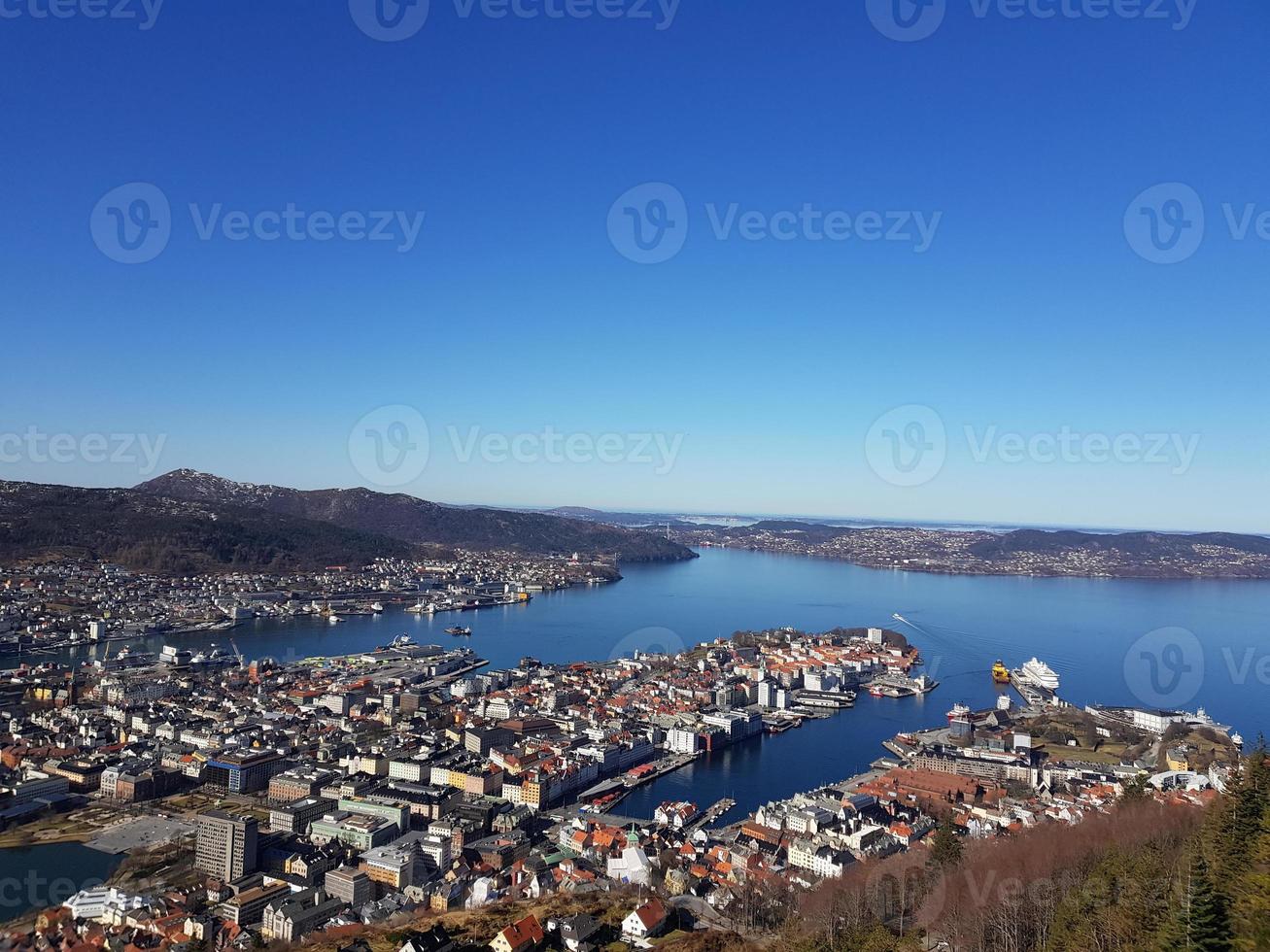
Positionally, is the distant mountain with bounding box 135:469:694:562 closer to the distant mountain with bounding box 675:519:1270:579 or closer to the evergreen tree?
the distant mountain with bounding box 675:519:1270:579

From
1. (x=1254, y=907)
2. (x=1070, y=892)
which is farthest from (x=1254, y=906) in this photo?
(x=1070, y=892)

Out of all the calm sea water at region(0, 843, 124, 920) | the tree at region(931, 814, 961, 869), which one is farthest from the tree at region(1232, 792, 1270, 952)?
the calm sea water at region(0, 843, 124, 920)

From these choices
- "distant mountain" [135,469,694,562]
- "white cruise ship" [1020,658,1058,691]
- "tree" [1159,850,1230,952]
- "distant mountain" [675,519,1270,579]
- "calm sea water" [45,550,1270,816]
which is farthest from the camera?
"distant mountain" [135,469,694,562]

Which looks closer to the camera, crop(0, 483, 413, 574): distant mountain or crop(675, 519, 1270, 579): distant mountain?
crop(0, 483, 413, 574): distant mountain

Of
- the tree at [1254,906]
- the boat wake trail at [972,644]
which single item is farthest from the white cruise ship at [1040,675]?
the tree at [1254,906]

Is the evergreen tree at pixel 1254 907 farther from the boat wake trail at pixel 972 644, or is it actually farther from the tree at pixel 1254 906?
the boat wake trail at pixel 972 644

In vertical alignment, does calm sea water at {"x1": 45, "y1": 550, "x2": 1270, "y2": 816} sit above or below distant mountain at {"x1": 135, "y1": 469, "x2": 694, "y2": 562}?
below
